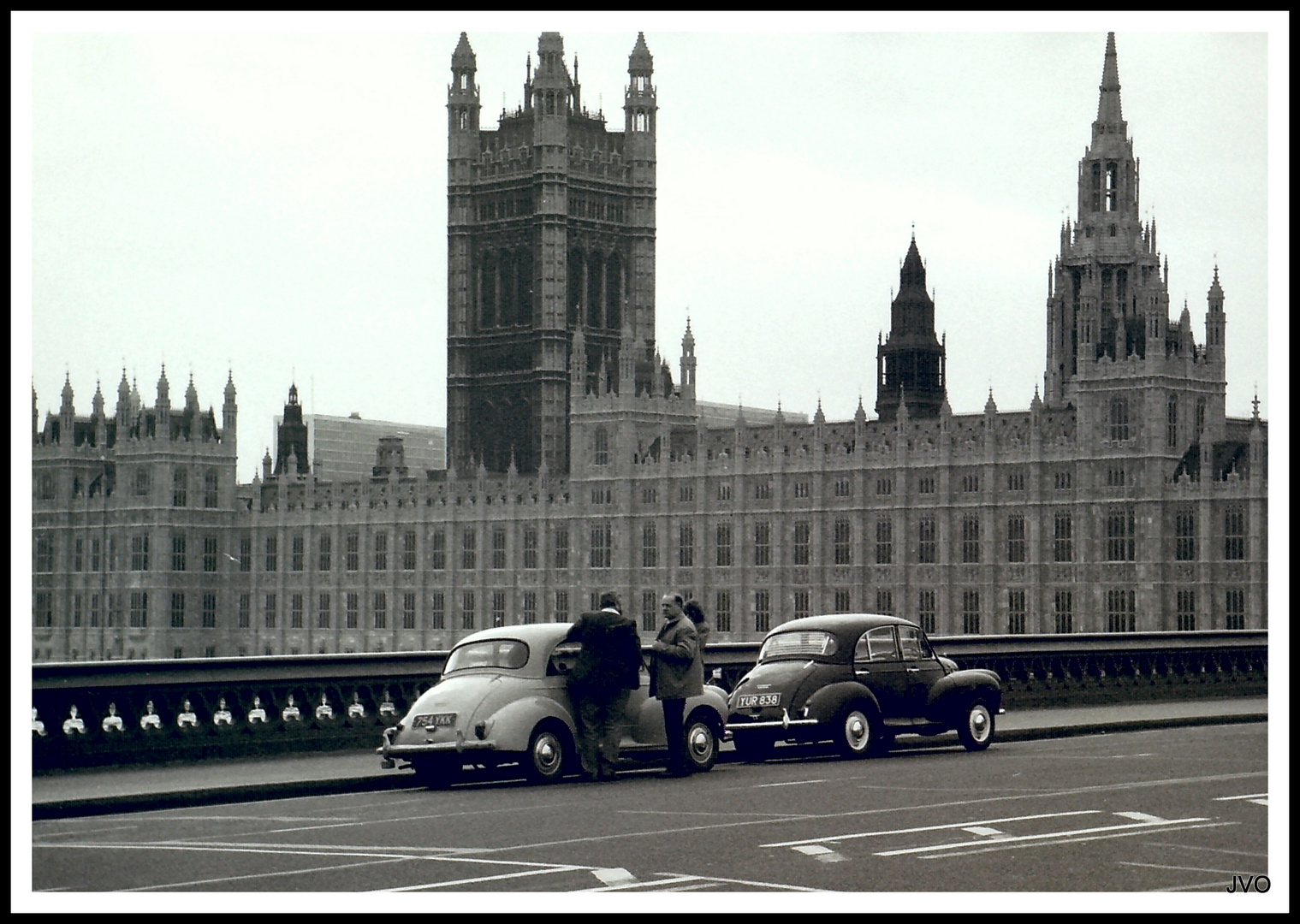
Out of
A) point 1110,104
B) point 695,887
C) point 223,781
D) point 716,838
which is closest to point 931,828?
point 716,838

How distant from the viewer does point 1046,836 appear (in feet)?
56.8

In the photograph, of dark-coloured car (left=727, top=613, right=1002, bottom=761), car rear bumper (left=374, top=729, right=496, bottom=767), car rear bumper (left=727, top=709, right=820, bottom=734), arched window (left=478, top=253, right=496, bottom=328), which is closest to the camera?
car rear bumper (left=374, top=729, right=496, bottom=767)

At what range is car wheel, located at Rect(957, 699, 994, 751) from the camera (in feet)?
80.8

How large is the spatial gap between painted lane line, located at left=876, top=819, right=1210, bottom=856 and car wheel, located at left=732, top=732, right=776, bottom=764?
19.3 feet

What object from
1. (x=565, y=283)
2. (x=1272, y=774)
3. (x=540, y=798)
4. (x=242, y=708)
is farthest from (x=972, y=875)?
(x=565, y=283)

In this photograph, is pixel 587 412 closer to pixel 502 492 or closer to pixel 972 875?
pixel 502 492

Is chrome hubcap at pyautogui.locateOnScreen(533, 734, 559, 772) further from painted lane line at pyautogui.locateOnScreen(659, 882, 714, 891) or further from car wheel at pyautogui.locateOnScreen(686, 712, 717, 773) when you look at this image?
painted lane line at pyautogui.locateOnScreen(659, 882, 714, 891)

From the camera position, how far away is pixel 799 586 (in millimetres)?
105312

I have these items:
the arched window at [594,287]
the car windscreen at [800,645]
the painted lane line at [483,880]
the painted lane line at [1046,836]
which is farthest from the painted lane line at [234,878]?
the arched window at [594,287]

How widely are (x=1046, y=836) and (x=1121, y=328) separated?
3055 inches

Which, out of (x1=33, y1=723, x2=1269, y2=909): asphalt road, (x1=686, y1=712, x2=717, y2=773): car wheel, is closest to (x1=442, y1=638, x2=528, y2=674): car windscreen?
(x1=33, y1=723, x2=1269, y2=909): asphalt road

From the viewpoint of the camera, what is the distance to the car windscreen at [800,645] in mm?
23547

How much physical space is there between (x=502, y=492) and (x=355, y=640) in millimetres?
11883

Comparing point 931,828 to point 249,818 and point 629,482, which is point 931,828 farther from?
point 629,482
